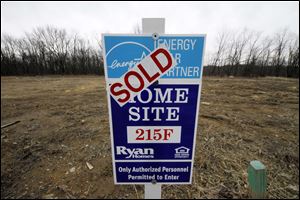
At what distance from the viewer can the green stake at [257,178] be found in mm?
1479

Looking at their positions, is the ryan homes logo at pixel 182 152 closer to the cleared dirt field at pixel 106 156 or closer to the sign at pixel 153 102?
the sign at pixel 153 102

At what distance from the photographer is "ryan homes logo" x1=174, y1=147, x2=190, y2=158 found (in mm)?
1086

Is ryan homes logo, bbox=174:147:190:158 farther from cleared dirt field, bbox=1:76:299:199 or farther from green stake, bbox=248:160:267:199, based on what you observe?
cleared dirt field, bbox=1:76:299:199

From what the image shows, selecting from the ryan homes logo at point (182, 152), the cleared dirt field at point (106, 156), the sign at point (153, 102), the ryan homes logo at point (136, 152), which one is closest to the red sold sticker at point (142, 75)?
the sign at point (153, 102)

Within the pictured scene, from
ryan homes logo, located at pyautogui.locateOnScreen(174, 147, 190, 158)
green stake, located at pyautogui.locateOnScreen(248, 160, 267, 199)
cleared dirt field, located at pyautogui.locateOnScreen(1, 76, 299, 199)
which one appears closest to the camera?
ryan homes logo, located at pyautogui.locateOnScreen(174, 147, 190, 158)

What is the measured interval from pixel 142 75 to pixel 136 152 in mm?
552

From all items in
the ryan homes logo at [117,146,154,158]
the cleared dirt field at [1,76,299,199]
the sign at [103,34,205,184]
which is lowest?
the cleared dirt field at [1,76,299,199]

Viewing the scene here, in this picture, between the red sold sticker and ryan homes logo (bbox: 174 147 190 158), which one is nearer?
the red sold sticker

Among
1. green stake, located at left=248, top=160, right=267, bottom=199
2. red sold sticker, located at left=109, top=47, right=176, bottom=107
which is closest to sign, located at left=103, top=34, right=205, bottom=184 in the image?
red sold sticker, located at left=109, top=47, right=176, bottom=107

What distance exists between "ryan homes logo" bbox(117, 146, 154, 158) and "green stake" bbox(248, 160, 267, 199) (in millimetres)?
1125

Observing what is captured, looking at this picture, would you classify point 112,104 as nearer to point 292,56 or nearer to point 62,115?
point 62,115

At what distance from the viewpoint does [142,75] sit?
3.09 ft

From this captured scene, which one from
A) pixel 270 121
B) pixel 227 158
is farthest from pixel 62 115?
pixel 270 121

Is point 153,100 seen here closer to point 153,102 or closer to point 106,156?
point 153,102
